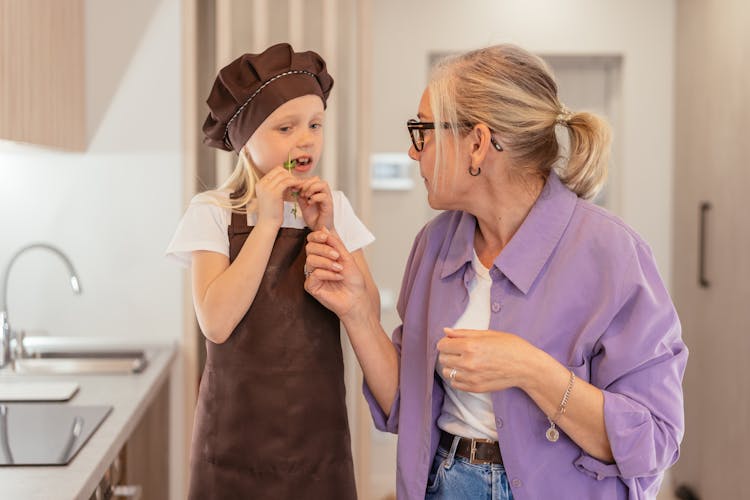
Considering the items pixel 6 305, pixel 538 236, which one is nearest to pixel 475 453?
pixel 538 236

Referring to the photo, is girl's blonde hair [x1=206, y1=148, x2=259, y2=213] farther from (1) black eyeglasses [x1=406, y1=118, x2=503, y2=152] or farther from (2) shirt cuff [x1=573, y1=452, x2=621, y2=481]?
(2) shirt cuff [x1=573, y1=452, x2=621, y2=481]

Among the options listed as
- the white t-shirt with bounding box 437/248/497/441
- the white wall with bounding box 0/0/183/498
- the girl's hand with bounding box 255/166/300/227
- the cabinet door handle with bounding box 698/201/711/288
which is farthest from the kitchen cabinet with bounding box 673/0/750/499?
the girl's hand with bounding box 255/166/300/227

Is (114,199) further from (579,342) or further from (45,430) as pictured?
(579,342)

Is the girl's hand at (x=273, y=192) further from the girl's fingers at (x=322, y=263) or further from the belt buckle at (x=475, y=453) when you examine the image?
the belt buckle at (x=475, y=453)

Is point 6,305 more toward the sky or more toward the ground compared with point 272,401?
more toward the sky

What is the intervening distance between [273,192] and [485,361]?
1.83ft

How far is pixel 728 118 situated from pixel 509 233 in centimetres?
253

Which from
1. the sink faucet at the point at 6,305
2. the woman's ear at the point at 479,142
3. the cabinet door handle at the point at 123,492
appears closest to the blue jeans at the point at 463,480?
the woman's ear at the point at 479,142

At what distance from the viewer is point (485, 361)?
137cm

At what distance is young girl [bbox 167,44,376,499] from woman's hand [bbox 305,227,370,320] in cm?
9

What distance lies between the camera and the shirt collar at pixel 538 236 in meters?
1.49

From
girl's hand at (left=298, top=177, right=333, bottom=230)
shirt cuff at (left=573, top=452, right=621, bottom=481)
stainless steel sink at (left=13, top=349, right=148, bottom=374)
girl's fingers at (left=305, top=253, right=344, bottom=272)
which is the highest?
girl's hand at (left=298, top=177, right=333, bottom=230)

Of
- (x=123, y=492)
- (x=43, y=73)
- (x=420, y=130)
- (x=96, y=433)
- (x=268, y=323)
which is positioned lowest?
(x=123, y=492)

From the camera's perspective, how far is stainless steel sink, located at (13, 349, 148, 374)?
2602mm
